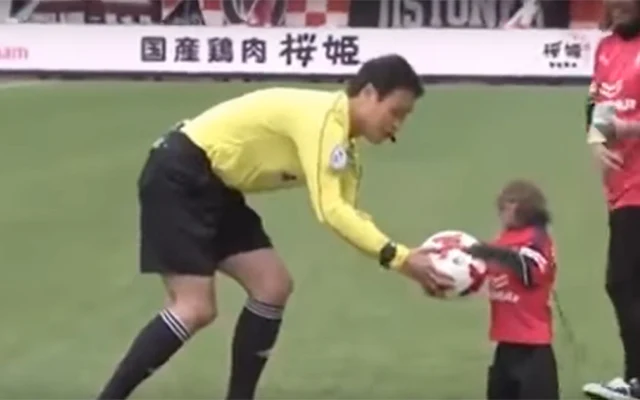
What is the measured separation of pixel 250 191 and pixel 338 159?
0.49m

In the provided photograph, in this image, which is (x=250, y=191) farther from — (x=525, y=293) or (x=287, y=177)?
(x=525, y=293)

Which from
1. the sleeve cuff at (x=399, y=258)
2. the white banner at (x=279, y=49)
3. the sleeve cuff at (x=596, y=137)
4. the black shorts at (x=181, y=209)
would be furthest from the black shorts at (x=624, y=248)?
the white banner at (x=279, y=49)

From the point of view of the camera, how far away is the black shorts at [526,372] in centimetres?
581

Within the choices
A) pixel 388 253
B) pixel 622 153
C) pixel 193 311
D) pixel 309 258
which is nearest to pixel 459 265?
pixel 388 253

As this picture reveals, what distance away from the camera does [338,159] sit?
18.3ft

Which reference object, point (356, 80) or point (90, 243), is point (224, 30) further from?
point (356, 80)

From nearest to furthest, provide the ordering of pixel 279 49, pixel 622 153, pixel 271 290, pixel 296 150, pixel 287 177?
pixel 296 150 < pixel 287 177 < pixel 271 290 < pixel 622 153 < pixel 279 49

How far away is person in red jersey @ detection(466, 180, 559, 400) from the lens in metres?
5.76

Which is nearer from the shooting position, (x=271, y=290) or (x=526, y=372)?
(x=526, y=372)

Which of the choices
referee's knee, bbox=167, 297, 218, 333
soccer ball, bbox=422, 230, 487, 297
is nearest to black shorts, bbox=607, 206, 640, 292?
soccer ball, bbox=422, 230, 487, 297

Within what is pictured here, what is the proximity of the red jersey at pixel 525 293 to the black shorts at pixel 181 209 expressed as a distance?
2.84ft

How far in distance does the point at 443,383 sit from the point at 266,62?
1023 centimetres

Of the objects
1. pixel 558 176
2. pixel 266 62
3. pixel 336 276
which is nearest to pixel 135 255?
pixel 336 276

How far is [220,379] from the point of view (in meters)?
6.88
